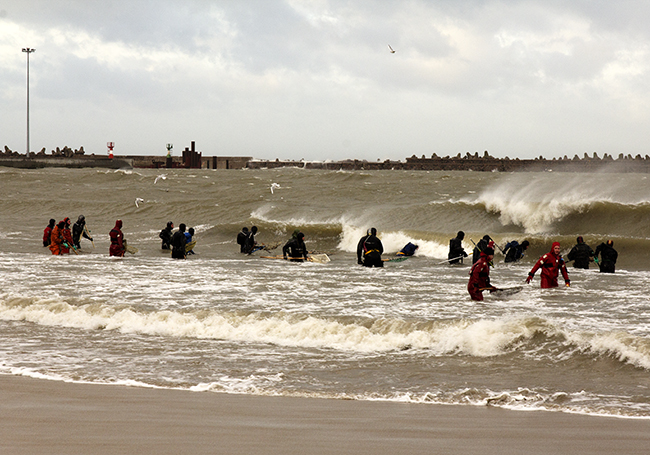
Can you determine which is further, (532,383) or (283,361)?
(283,361)

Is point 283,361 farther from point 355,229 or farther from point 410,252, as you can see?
point 355,229

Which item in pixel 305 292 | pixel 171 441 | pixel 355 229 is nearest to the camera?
pixel 171 441

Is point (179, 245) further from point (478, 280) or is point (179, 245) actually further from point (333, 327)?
point (333, 327)

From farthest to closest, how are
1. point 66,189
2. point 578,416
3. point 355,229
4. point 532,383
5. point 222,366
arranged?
1. point 66,189
2. point 355,229
3. point 222,366
4. point 532,383
5. point 578,416

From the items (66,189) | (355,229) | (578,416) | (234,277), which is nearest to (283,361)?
(578,416)

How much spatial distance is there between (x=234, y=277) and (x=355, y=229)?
42.4 feet

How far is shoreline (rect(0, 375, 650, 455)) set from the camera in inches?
165

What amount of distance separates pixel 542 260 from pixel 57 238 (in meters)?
13.8

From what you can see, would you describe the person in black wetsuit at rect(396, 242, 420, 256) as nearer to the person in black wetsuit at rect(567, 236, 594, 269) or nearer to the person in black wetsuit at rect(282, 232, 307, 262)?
the person in black wetsuit at rect(282, 232, 307, 262)

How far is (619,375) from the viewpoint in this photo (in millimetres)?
7090

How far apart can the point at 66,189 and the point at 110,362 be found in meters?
45.4

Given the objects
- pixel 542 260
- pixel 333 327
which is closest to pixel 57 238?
pixel 333 327

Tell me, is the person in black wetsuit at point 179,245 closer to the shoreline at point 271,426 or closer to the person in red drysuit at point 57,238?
the person in red drysuit at point 57,238

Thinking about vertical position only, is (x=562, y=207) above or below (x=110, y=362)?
above
